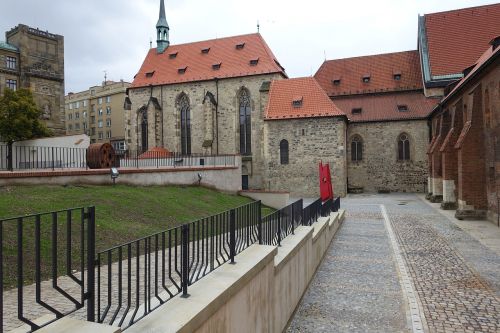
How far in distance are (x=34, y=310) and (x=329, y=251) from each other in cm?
799

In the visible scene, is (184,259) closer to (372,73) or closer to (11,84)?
(372,73)

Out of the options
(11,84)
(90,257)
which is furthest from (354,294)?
(11,84)

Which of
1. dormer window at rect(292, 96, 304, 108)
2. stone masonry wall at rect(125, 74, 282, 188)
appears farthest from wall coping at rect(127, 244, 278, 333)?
stone masonry wall at rect(125, 74, 282, 188)

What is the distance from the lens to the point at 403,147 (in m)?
29.7

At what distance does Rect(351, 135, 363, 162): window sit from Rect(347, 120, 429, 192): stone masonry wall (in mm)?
261

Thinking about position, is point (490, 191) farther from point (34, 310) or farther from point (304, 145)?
point (34, 310)

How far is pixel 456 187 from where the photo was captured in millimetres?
19281

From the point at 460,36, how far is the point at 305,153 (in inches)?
657

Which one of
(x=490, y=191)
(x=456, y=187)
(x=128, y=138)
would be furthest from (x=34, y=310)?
(x=128, y=138)

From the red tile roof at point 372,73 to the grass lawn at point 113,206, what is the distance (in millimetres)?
22250

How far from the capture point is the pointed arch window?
31656mm

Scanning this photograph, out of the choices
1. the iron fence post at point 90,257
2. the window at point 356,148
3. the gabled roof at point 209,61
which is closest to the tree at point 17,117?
the gabled roof at point 209,61

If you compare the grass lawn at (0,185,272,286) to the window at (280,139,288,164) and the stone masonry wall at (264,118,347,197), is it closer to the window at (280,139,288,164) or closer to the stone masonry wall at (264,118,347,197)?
the stone masonry wall at (264,118,347,197)

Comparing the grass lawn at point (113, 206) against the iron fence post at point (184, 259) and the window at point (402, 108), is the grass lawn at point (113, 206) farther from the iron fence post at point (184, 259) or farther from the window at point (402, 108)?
the window at point (402, 108)
